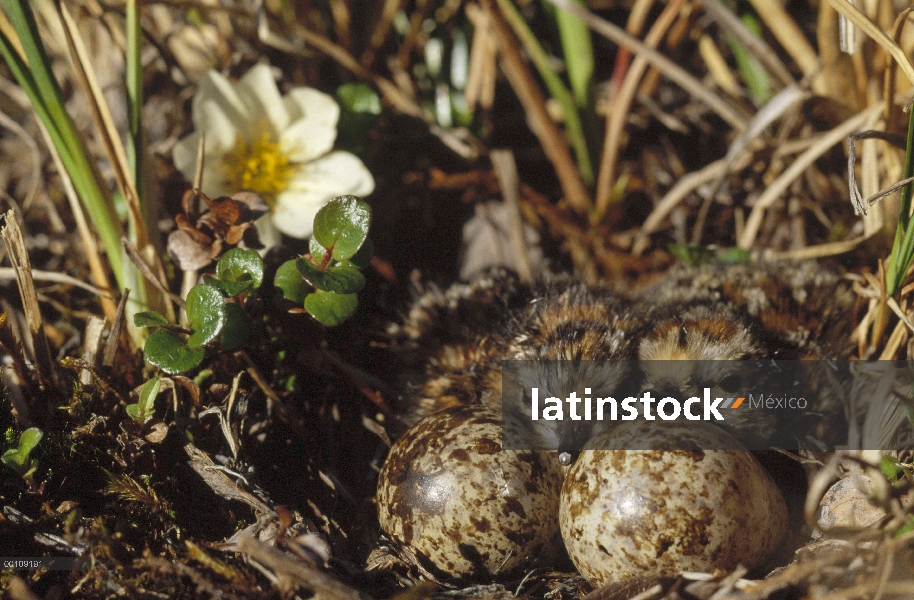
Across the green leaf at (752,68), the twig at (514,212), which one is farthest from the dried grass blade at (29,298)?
the green leaf at (752,68)

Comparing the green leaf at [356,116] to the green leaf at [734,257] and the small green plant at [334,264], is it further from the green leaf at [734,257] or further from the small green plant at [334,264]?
the green leaf at [734,257]

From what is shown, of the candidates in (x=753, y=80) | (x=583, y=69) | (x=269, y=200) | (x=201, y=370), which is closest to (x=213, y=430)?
(x=201, y=370)

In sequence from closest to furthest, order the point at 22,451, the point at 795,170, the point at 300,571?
the point at 300,571, the point at 22,451, the point at 795,170

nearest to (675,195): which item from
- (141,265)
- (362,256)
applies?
(362,256)

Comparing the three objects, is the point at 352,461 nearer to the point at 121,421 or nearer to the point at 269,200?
the point at 121,421

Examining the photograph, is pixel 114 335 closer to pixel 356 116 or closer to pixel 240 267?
pixel 240 267

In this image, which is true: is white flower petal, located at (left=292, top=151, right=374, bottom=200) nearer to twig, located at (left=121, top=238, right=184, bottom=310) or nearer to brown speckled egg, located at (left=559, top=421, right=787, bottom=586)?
twig, located at (left=121, top=238, right=184, bottom=310)
